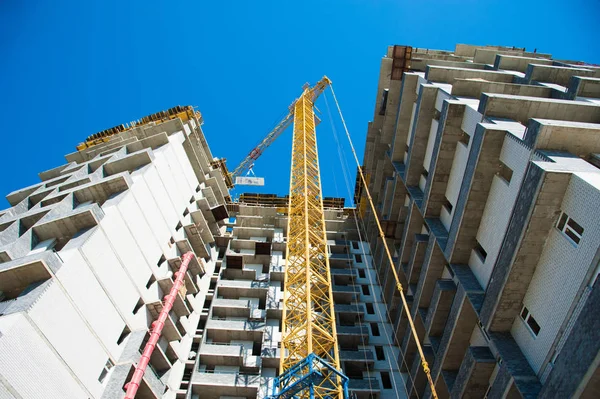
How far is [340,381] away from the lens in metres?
22.0

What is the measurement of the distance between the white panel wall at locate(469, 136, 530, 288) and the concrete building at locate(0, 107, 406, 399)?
1517cm

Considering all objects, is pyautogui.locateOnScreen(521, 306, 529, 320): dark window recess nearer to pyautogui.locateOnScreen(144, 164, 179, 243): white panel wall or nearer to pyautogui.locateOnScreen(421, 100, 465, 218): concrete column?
pyautogui.locateOnScreen(421, 100, 465, 218): concrete column

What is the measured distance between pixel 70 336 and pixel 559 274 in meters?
24.6

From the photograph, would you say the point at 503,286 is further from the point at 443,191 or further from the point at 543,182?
the point at 443,191

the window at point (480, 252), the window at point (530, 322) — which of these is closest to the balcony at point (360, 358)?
the window at point (480, 252)

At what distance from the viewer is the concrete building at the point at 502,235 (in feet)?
46.7

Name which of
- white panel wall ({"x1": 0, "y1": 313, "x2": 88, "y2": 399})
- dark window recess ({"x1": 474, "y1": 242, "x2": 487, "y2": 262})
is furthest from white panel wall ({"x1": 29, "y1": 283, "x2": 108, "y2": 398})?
dark window recess ({"x1": 474, "y1": 242, "x2": 487, "y2": 262})

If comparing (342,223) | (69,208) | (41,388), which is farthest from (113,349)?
(342,223)

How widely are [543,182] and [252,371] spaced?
25675 mm

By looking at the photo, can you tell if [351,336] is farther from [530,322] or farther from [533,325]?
[533,325]

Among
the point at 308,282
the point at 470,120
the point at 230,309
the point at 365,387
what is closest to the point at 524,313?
the point at 470,120

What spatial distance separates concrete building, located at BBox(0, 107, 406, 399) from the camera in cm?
1902

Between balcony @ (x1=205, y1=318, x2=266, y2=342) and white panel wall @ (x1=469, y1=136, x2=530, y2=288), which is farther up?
white panel wall @ (x1=469, y1=136, x2=530, y2=288)

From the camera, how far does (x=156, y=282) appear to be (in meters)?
29.1
